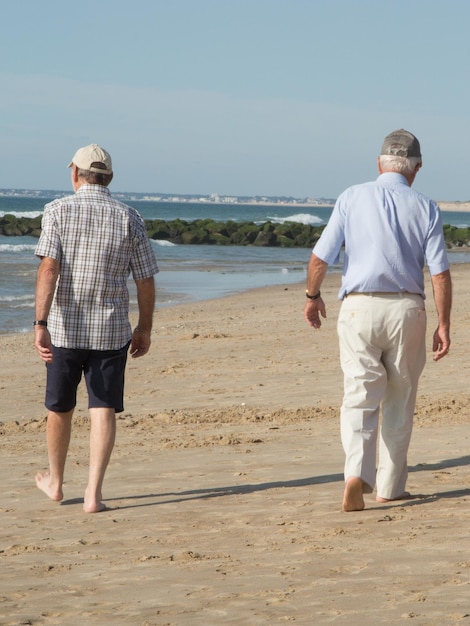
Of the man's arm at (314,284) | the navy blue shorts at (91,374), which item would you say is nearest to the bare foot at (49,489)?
the navy blue shorts at (91,374)

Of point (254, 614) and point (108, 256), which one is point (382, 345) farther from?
point (254, 614)

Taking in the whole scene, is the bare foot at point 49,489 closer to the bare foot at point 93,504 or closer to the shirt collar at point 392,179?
the bare foot at point 93,504

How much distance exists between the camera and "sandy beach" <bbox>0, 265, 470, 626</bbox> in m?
3.75

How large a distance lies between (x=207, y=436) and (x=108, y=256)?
2277 millimetres

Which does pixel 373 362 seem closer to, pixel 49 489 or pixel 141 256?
pixel 141 256

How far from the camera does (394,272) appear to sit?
4.89m

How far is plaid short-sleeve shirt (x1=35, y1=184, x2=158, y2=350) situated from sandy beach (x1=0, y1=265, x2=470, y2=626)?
0.92 metres

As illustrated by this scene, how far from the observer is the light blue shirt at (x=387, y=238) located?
4891mm

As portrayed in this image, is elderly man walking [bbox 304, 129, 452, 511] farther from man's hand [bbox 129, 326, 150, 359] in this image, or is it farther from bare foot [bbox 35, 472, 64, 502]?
bare foot [bbox 35, 472, 64, 502]

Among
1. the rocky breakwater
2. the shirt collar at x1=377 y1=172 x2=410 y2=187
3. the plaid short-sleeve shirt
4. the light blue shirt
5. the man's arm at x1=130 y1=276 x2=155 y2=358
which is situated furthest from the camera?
the rocky breakwater

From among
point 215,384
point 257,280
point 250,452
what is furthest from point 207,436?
point 257,280

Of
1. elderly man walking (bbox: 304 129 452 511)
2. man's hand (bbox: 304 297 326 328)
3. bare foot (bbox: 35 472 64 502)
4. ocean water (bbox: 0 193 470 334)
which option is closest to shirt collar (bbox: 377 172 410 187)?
elderly man walking (bbox: 304 129 452 511)

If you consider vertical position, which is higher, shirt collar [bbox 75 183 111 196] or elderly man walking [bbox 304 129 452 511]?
shirt collar [bbox 75 183 111 196]

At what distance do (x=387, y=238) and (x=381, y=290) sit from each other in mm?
241
